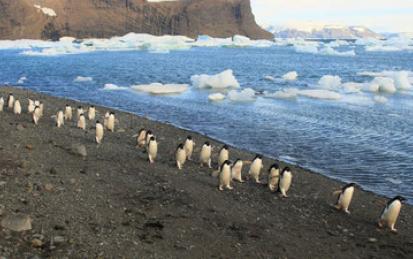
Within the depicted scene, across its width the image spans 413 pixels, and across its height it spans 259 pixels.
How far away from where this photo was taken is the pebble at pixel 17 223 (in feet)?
23.5

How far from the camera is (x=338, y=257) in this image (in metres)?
8.11

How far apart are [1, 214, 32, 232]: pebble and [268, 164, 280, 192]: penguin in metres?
5.76

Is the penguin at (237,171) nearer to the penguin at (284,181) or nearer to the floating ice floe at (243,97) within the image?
the penguin at (284,181)

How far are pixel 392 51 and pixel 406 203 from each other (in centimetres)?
9833

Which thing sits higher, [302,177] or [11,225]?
[11,225]

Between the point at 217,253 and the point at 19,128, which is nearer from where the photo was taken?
the point at 217,253

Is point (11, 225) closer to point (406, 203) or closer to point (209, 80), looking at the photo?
point (406, 203)

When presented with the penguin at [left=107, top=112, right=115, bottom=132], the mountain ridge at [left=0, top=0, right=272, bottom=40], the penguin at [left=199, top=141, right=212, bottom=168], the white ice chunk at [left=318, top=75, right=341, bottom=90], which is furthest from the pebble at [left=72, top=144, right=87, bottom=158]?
the mountain ridge at [left=0, top=0, right=272, bottom=40]

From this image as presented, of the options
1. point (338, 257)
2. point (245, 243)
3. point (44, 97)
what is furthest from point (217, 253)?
point (44, 97)

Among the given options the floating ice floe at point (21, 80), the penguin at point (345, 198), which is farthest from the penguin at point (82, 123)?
the floating ice floe at point (21, 80)

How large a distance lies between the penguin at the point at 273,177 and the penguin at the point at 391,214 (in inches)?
98.3

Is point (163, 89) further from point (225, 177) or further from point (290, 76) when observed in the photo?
point (225, 177)

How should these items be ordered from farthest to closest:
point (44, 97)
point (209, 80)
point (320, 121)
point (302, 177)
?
1. point (209, 80)
2. point (44, 97)
3. point (320, 121)
4. point (302, 177)

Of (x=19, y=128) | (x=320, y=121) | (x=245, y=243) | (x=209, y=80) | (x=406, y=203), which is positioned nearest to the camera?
(x=245, y=243)
